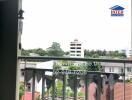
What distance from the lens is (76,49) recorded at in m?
2.56

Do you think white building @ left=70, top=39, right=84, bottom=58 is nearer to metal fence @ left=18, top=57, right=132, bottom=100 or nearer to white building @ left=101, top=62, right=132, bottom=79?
metal fence @ left=18, top=57, right=132, bottom=100

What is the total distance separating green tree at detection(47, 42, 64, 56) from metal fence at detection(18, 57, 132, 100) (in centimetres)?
4

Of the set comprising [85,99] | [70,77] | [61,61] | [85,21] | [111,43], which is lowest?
[85,99]

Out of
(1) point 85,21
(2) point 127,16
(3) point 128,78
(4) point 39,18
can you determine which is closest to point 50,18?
(4) point 39,18

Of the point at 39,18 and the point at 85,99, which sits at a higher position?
the point at 39,18

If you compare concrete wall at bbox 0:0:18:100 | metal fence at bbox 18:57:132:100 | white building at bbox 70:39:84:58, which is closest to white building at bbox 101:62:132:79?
metal fence at bbox 18:57:132:100

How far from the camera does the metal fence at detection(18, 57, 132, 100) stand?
257 cm

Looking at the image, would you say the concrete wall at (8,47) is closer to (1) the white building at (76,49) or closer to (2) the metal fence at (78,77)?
(2) the metal fence at (78,77)

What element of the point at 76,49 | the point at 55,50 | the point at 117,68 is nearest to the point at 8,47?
the point at 55,50

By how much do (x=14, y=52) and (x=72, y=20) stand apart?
0.65m

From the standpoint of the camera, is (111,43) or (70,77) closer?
(111,43)

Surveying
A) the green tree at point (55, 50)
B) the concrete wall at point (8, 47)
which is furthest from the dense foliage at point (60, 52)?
the concrete wall at point (8, 47)

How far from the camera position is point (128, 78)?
8.34 ft

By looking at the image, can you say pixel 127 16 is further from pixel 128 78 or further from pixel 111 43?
pixel 128 78
